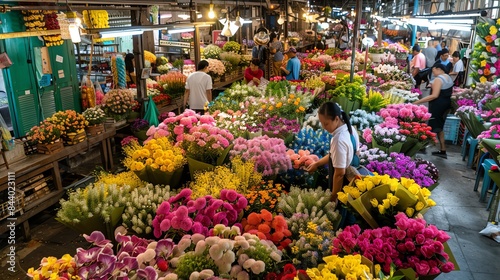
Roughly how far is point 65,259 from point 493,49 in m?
8.27

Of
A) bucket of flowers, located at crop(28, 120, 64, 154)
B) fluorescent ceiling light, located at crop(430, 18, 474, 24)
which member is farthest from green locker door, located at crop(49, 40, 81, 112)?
fluorescent ceiling light, located at crop(430, 18, 474, 24)

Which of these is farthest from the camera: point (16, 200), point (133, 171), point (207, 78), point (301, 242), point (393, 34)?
point (393, 34)

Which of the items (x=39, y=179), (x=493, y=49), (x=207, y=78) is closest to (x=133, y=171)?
(x=39, y=179)

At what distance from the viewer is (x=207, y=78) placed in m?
7.62

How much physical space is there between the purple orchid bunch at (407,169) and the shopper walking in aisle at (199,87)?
4088mm

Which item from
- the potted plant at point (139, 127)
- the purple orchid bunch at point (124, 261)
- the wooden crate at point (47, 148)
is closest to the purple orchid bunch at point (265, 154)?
the purple orchid bunch at point (124, 261)

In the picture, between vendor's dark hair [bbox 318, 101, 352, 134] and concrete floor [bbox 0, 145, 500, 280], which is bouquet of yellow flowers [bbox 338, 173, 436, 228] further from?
concrete floor [bbox 0, 145, 500, 280]

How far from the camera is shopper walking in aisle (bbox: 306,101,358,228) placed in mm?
3582

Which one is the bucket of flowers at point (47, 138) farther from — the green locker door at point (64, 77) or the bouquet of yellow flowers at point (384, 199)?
the bouquet of yellow flowers at point (384, 199)

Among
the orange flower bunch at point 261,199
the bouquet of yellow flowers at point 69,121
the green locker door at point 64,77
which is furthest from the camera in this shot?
the green locker door at point 64,77

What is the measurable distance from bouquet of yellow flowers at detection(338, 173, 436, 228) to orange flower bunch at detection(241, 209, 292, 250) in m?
0.55

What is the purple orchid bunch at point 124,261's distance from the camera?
6.56ft

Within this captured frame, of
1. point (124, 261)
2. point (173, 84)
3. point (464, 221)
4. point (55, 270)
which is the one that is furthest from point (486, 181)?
point (173, 84)

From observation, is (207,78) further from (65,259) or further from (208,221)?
(65,259)
